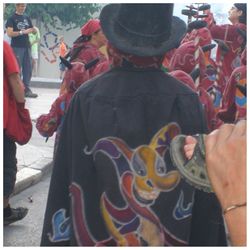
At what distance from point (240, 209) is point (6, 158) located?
342cm

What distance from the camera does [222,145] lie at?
1140mm

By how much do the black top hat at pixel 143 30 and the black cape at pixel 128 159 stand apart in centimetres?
9

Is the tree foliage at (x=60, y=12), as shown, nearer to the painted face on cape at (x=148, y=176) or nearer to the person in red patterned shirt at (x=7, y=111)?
the person in red patterned shirt at (x=7, y=111)

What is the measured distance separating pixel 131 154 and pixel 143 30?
500 mm

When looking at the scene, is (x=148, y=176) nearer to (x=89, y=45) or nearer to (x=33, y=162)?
(x=89, y=45)

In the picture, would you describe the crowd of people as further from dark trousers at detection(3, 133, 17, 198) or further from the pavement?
the pavement

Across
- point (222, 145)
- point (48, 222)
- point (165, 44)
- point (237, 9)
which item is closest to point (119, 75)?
point (165, 44)

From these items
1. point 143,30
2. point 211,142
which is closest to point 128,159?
point 143,30

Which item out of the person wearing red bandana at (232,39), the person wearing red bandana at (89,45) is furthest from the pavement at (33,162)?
the person wearing red bandana at (232,39)

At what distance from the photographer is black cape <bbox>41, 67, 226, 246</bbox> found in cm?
221

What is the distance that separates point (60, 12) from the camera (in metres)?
23.4

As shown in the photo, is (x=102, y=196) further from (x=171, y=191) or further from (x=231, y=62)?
(x=231, y=62)

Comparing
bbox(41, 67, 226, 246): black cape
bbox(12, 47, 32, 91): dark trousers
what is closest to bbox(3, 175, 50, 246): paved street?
bbox(41, 67, 226, 246): black cape

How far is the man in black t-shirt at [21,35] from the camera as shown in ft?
38.5
